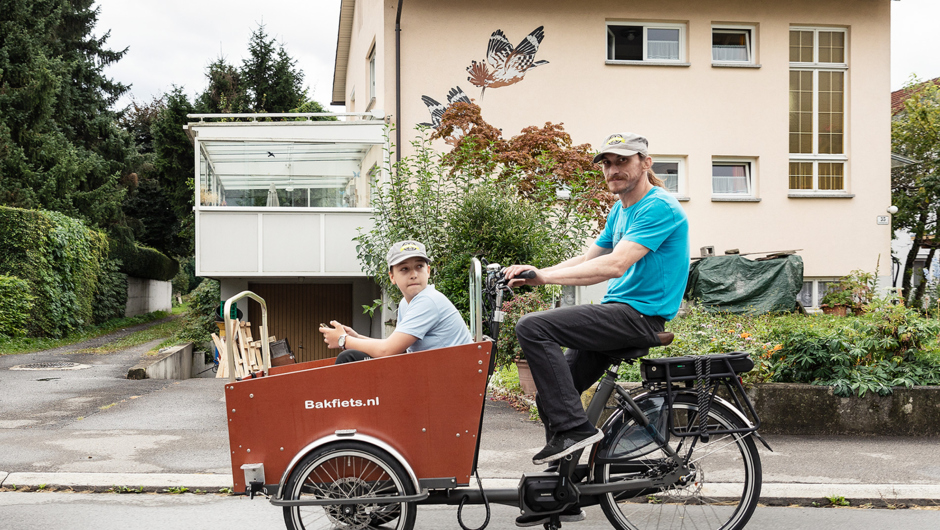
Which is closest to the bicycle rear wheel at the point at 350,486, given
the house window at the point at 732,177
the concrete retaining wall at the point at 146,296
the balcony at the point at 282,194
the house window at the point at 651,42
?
the balcony at the point at 282,194

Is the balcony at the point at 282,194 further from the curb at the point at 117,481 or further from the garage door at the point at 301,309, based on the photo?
the curb at the point at 117,481

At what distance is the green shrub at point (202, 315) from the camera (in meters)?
18.6

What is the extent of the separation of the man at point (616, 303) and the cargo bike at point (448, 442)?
Answer: 0.51 feet

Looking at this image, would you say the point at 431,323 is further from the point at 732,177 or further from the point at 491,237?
the point at 732,177

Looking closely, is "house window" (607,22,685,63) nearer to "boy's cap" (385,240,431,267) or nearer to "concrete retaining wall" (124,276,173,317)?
"boy's cap" (385,240,431,267)

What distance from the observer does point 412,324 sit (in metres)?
3.78

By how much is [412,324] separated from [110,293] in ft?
82.9

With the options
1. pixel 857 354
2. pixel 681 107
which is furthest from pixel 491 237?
pixel 681 107

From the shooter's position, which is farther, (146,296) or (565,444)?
(146,296)

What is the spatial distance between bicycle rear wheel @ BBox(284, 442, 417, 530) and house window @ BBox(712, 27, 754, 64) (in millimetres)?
15727

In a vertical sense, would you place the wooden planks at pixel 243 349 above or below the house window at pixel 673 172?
below

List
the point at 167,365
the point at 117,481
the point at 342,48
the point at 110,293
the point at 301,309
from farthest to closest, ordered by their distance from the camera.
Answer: the point at 110,293
the point at 342,48
the point at 301,309
the point at 167,365
the point at 117,481

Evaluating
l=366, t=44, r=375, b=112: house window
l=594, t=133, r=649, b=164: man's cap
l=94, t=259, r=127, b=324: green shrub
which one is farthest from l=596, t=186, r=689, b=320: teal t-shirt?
l=94, t=259, r=127, b=324: green shrub

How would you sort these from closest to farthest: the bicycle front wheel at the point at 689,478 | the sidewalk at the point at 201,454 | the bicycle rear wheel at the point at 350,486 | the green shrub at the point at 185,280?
the bicycle rear wheel at the point at 350,486, the bicycle front wheel at the point at 689,478, the sidewalk at the point at 201,454, the green shrub at the point at 185,280
